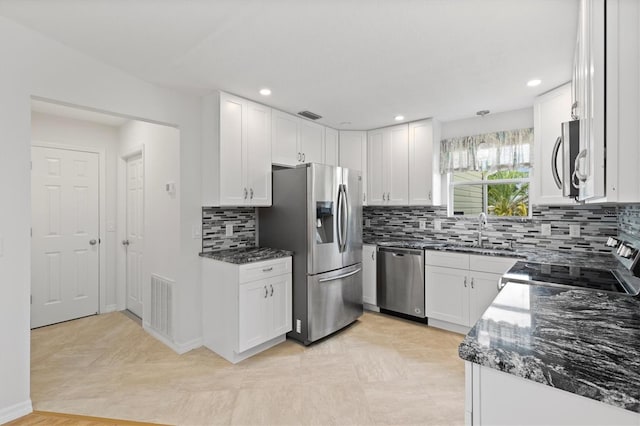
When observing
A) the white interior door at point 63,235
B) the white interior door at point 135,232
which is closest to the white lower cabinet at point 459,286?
the white interior door at point 135,232

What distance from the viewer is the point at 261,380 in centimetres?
238

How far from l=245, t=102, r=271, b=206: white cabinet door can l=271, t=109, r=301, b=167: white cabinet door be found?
2.9 inches

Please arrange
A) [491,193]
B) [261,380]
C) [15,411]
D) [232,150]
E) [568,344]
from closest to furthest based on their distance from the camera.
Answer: [568,344] < [15,411] < [261,380] < [232,150] < [491,193]

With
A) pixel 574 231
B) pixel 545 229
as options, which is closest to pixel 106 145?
pixel 545 229

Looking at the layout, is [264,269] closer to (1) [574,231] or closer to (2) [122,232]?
(2) [122,232]

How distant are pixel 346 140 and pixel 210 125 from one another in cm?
193

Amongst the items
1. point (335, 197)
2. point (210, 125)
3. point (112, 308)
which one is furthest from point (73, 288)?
point (335, 197)

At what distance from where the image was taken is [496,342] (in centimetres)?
93

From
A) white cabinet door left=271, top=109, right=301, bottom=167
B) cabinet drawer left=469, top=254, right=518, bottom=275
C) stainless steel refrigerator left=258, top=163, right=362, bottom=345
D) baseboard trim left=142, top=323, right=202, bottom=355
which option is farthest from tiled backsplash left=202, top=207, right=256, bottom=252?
cabinet drawer left=469, top=254, right=518, bottom=275

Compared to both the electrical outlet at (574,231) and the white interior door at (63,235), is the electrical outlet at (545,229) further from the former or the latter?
the white interior door at (63,235)

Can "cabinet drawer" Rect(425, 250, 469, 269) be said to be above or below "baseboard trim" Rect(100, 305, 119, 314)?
above

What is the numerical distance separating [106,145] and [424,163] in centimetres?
407

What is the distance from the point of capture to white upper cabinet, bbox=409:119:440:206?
12.1 feet

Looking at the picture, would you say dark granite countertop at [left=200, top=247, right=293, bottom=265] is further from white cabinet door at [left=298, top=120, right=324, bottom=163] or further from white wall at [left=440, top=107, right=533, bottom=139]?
white wall at [left=440, top=107, right=533, bottom=139]
